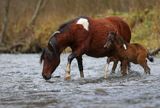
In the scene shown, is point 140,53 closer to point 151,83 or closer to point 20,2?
point 151,83

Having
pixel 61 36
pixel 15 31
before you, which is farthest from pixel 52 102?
pixel 15 31

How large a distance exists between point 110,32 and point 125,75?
130 centimetres

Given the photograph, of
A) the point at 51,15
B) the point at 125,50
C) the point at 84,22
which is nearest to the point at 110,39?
the point at 125,50

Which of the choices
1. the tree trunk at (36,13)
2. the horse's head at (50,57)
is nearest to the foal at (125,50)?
the horse's head at (50,57)

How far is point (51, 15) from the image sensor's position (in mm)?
39812

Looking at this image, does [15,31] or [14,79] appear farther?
[15,31]

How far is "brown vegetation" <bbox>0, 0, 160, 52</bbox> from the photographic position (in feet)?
108

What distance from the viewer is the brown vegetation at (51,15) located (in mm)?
32909

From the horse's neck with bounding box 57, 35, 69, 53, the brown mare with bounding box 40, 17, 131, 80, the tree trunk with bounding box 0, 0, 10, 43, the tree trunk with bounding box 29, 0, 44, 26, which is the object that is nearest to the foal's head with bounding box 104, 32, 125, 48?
the brown mare with bounding box 40, 17, 131, 80

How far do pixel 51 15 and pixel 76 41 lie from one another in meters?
24.6

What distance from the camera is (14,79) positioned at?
16.4m

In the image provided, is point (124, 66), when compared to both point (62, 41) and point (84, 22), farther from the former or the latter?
point (62, 41)

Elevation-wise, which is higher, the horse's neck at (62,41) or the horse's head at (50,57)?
the horse's neck at (62,41)

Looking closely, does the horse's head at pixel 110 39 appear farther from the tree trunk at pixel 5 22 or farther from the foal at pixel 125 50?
the tree trunk at pixel 5 22
